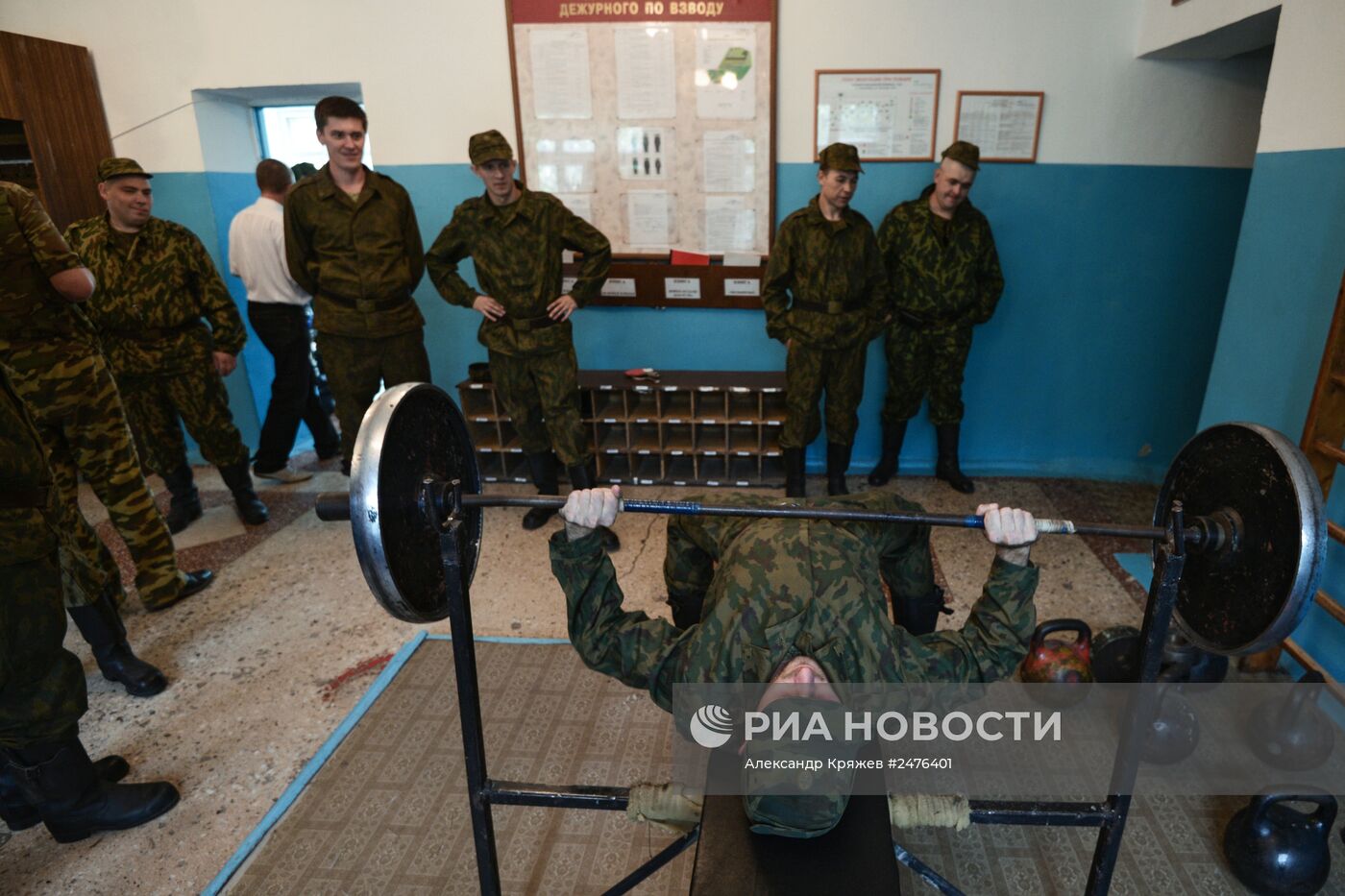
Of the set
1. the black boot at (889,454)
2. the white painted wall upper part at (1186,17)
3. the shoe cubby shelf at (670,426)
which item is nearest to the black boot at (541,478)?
the shoe cubby shelf at (670,426)

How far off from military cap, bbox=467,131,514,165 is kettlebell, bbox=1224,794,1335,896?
3.02m

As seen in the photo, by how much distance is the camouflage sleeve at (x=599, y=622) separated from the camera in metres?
1.55

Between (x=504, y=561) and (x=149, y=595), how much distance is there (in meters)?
1.32

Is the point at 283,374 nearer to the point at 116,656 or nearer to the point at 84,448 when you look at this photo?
the point at 84,448

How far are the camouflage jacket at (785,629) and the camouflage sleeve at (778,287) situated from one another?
196 cm

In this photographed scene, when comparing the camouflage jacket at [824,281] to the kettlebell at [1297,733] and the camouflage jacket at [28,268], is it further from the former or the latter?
the camouflage jacket at [28,268]

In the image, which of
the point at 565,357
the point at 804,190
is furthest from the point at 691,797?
the point at 804,190

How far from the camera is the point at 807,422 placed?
3.55 m

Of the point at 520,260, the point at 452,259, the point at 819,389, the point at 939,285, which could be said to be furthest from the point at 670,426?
the point at 939,285

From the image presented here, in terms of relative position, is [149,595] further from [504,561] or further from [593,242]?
[593,242]

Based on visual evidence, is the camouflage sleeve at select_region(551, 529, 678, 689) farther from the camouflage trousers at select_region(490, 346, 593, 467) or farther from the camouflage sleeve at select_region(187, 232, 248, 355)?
the camouflage sleeve at select_region(187, 232, 248, 355)

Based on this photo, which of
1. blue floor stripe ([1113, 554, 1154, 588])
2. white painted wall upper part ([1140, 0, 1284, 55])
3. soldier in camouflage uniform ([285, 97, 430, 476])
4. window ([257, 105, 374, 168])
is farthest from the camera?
window ([257, 105, 374, 168])

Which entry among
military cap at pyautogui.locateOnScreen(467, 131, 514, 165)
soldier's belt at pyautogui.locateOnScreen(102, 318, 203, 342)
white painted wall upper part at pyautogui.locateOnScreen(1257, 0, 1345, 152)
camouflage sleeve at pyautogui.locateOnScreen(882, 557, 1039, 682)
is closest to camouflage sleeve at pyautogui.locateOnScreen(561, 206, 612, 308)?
military cap at pyautogui.locateOnScreen(467, 131, 514, 165)

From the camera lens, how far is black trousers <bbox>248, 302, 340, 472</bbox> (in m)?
3.76
